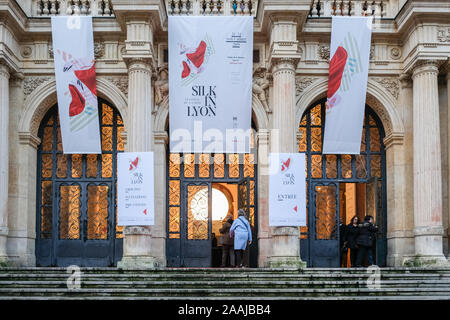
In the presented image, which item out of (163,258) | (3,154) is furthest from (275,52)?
(3,154)

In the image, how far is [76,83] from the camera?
17344 mm

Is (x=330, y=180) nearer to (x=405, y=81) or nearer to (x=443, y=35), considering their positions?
(x=405, y=81)

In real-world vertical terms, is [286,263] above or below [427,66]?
below

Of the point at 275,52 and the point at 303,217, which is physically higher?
the point at 275,52

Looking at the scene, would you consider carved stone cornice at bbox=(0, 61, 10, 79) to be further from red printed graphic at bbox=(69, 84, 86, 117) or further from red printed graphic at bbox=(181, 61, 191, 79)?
red printed graphic at bbox=(181, 61, 191, 79)

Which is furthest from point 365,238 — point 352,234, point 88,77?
point 88,77

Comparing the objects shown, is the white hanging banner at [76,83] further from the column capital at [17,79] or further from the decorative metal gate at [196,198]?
the decorative metal gate at [196,198]

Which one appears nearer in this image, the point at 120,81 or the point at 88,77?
the point at 88,77

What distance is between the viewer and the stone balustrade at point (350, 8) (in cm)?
1788

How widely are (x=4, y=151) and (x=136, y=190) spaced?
3.74 meters

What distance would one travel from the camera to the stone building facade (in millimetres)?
16625

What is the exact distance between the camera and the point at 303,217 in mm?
15898
